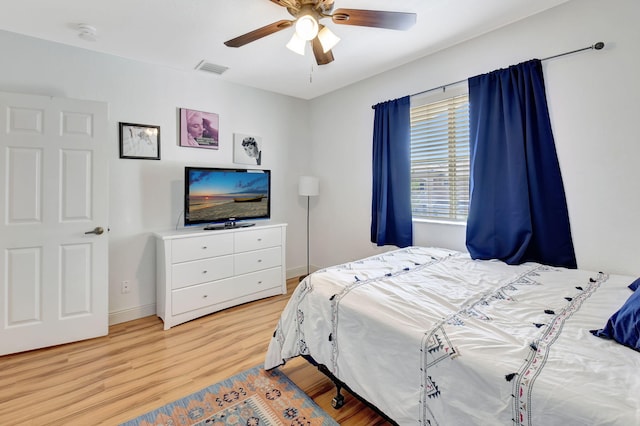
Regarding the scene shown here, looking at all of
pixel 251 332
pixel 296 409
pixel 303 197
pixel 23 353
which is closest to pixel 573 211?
pixel 296 409

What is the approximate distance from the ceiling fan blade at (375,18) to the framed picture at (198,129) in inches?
82.5

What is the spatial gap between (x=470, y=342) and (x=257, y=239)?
2635mm

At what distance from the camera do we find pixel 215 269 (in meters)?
3.10

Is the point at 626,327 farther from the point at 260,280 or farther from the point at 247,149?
the point at 247,149

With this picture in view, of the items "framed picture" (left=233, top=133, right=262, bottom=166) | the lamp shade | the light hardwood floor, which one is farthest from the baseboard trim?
the lamp shade

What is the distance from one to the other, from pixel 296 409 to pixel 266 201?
2390 mm

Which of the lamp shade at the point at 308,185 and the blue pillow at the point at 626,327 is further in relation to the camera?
the lamp shade at the point at 308,185

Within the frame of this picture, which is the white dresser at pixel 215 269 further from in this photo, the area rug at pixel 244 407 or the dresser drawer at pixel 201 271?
the area rug at pixel 244 407

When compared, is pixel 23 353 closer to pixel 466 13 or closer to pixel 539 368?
pixel 539 368

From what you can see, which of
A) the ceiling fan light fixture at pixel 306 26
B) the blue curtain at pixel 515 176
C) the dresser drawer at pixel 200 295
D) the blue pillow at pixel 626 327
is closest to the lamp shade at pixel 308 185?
the dresser drawer at pixel 200 295

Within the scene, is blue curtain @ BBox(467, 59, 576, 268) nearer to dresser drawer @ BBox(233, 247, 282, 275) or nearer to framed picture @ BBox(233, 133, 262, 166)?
dresser drawer @ BBox(233, 247, 282, 275)

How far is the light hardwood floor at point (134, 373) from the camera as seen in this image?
1.73 m

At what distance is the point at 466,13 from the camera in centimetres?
222

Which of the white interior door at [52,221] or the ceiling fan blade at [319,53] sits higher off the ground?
the ceiling fan blade at [319,53]
